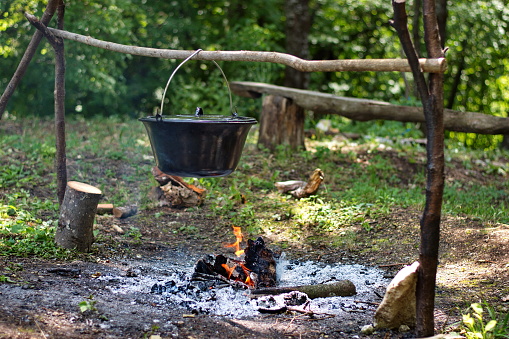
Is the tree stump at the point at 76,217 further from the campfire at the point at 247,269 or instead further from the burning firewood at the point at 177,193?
the burning firewood at the point at 177,193

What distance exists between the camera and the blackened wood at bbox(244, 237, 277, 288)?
162 inches

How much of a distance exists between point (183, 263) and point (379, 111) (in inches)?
167

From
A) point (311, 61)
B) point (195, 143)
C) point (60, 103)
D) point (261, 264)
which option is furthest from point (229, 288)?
point (60, 103)

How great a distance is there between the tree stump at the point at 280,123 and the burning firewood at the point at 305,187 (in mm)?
Answer: 2002

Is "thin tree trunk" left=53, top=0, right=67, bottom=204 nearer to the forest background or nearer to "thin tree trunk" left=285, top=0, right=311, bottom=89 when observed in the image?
the forest background

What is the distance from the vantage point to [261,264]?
422 cm

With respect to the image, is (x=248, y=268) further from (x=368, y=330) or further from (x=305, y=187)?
(x=305, y=187)

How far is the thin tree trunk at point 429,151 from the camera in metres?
2.87

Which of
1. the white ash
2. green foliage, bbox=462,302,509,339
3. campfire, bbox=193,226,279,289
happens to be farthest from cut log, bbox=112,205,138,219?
green foliage, bbox=462,302,509,339

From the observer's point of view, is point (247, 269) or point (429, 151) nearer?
point (429, 151)

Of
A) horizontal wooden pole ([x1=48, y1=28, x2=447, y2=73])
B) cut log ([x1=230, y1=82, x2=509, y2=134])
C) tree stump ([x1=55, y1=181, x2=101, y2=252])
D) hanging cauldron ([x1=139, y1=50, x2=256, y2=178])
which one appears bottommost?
tree stump ([x1=55, y1=181, x2=101, y2=252])

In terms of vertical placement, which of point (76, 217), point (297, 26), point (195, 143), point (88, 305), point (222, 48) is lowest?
point (88, 305)

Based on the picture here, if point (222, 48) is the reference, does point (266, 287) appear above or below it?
below

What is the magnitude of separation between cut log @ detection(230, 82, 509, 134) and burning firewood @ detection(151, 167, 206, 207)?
9.05ft
